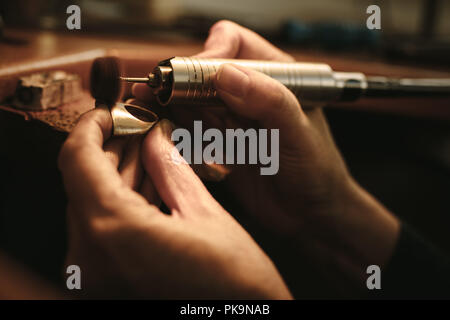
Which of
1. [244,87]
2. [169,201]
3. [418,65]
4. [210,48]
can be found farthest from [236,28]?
[418,65]

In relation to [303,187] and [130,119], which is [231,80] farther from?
[303,187]

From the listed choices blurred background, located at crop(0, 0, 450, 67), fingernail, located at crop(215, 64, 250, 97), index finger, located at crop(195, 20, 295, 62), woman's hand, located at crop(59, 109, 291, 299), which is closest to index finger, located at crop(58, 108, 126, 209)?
woman's hand, located at crop(59, 109, 291, 299)

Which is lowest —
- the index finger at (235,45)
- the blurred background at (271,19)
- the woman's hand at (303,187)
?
the woman's hand at (303,187)

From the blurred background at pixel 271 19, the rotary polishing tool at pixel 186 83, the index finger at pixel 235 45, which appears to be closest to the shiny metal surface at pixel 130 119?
the rotary polishing tool at pixel 186 83

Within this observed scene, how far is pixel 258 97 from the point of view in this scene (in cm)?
35

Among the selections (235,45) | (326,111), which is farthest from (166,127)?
(326,111)

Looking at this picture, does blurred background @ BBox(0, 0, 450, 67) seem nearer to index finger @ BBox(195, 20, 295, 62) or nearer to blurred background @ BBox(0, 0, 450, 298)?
blurred background @ BBox(0, 0, 450, 298)

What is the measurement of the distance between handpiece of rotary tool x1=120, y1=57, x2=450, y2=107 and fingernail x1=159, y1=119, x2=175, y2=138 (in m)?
0.02

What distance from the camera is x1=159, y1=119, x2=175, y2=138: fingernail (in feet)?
1.05

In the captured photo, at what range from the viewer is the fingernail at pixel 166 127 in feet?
1.05

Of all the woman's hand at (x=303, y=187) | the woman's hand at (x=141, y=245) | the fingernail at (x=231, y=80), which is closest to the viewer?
the woman's hand at (x=141, y=245)

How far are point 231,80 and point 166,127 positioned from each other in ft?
0.22

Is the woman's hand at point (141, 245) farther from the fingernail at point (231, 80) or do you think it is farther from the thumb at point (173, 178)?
the fingernail at point (231, 80)

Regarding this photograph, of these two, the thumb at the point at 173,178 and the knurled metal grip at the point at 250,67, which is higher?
the knurled metal grip at the point at 250,67
